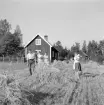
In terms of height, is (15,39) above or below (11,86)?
above

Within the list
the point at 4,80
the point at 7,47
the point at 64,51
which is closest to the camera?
the point at 4,80

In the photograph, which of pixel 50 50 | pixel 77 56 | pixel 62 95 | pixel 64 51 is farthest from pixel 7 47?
pixel 62 95

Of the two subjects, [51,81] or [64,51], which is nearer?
[51,81]

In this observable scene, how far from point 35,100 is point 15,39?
52.0 metres

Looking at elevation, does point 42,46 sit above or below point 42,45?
below

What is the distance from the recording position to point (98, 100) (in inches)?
267

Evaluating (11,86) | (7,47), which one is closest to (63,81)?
(11,86)

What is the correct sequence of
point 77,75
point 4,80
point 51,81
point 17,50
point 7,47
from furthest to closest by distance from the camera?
point 17,50
point 7,47
point 77,75
point 51,81
point 4,80

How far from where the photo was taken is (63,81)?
10828mm

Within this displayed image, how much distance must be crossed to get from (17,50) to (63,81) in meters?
50.1

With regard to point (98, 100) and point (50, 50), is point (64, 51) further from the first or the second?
point (98, 100)

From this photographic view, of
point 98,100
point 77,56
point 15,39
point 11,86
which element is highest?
point 15,39

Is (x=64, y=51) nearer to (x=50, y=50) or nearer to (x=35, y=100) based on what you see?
(x=50, y=50)

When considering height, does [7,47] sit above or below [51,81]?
above
